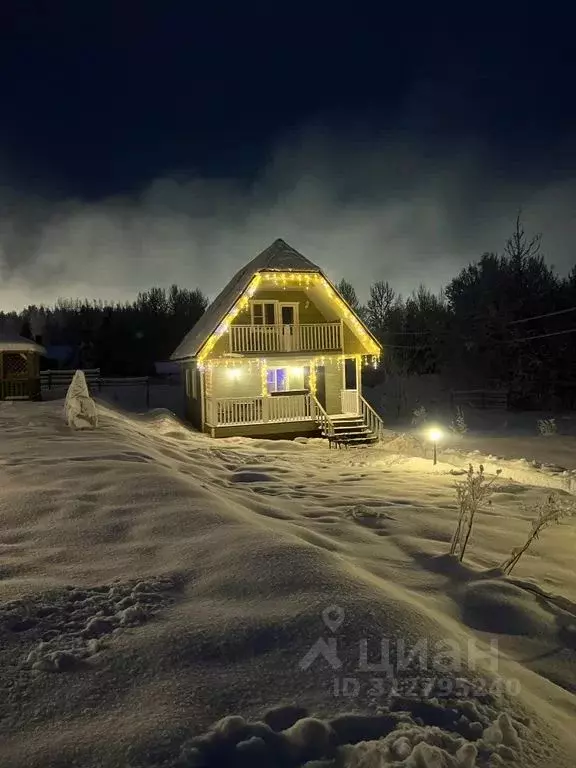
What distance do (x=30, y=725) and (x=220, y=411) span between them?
17.4 metres

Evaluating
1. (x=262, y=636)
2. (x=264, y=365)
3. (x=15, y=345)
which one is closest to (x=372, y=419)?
(x=264, y=365)

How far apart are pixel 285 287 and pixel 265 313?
1397mm

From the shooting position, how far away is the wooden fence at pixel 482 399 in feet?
104

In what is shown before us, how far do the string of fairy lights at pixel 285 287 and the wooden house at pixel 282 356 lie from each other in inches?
1.5

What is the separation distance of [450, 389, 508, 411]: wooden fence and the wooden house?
44.2 ft

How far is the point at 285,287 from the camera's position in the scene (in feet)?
67.3

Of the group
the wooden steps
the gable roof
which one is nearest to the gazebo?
the gable roof

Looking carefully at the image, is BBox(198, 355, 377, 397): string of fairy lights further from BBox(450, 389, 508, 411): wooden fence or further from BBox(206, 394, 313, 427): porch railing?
BBox(450, 389, 508, 411): wooden fence

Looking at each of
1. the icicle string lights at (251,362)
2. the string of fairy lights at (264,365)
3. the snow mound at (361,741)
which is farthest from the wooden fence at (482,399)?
the snow mound at (361,741)

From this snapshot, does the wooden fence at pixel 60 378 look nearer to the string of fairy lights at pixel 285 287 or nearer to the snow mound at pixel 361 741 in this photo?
the string of fairy lights at pixel 285 287

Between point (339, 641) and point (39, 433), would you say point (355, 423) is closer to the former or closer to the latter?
point (39, 433)

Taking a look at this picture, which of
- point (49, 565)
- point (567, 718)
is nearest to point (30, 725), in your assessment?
point (49, 565)

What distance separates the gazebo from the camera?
24.0 m

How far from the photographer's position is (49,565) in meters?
4.16
